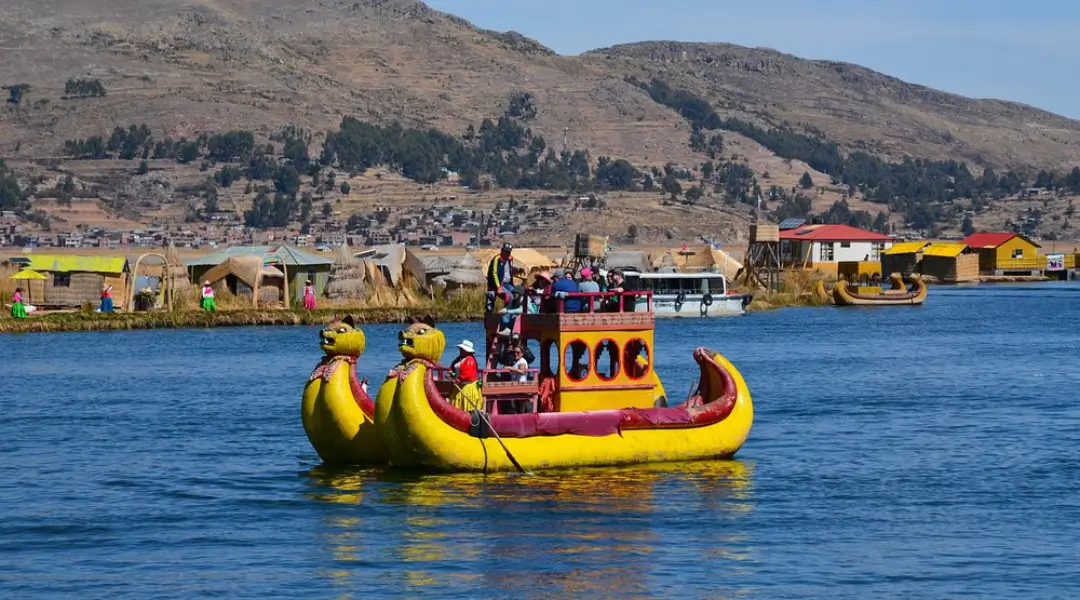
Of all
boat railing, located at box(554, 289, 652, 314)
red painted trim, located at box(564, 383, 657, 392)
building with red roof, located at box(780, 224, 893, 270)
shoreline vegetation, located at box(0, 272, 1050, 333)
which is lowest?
red painted trim, located at box(564, 383, 657, 392)

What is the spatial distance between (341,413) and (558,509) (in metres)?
4.86

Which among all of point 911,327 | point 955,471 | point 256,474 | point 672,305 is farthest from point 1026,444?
point 672,305

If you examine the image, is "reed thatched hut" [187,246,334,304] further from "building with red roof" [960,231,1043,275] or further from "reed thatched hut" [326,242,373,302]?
"building with red roof" [960,231,1043,275]

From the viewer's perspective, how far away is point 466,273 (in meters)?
85.6

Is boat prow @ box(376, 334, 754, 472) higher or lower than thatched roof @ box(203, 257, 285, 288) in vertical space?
lower

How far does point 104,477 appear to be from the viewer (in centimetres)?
3262

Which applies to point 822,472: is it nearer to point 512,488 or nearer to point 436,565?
point 512,488

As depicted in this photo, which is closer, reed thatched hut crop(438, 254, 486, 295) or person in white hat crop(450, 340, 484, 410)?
person in white hat crop(450, 340, 484, 410)

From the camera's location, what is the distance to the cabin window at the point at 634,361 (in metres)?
32.1

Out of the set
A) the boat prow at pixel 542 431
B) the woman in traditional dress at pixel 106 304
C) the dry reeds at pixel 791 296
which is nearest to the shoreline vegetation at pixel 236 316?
the woman in traditional dress at pixel 106 304

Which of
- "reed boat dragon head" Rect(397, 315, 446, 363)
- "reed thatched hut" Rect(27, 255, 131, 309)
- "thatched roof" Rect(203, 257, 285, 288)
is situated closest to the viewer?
"reed boat dragon head" Rect(397, 315, 446, 363)

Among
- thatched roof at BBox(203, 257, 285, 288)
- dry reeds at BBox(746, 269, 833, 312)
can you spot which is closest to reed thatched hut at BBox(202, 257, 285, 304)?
thatched roof at BBox(203, 257, 285, 288)

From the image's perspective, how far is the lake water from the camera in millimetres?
24203

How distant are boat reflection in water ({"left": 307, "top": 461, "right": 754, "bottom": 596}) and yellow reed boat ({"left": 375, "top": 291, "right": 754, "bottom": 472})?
329 mm
